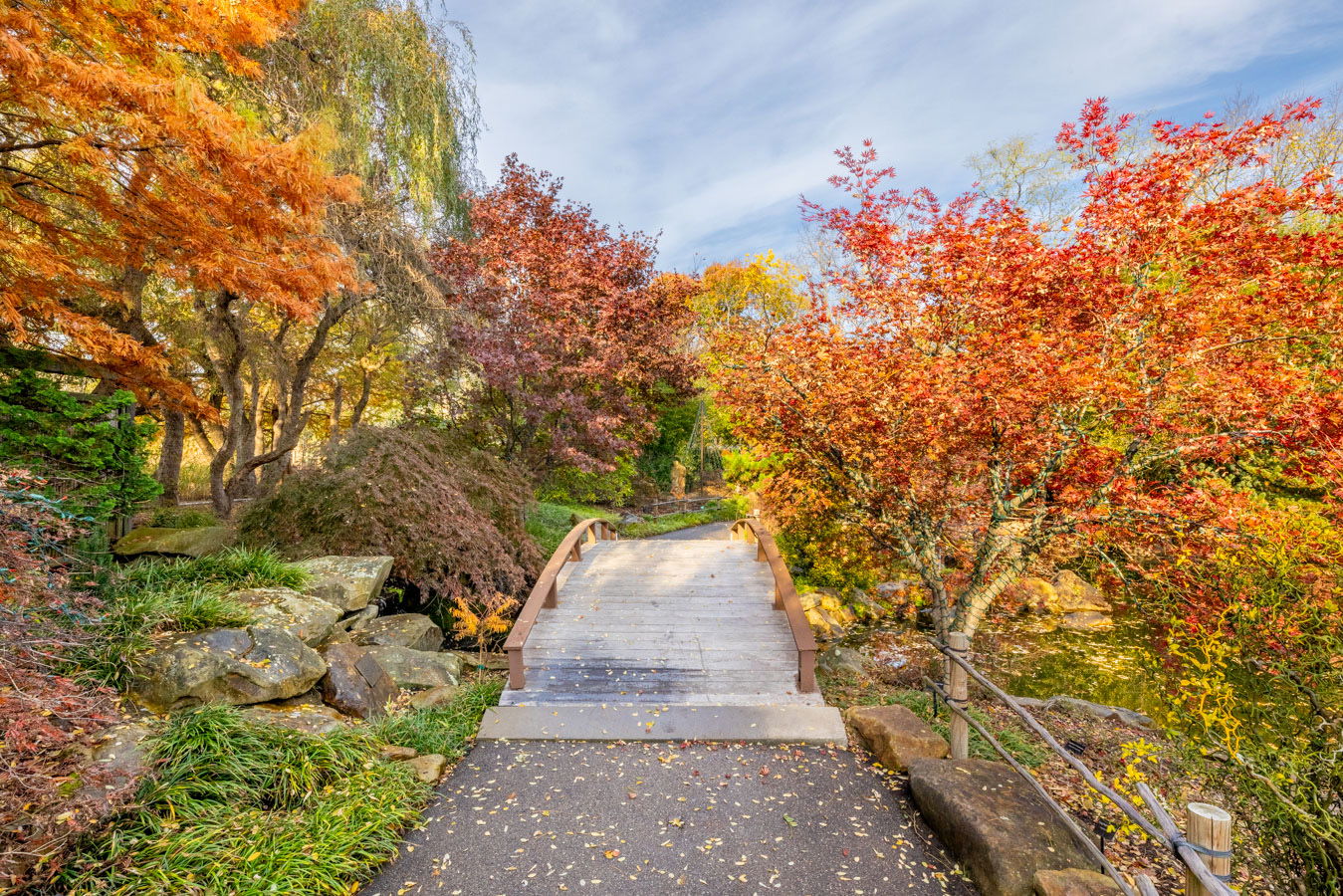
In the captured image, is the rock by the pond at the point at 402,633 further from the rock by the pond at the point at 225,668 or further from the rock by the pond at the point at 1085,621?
the rock by the pond at the point at 1085,621

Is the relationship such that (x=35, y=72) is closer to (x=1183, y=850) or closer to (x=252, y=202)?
(x=252, y=202)

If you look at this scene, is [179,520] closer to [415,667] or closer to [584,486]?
[415,667]

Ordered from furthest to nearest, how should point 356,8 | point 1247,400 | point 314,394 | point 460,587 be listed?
point 314,394 → point 356,8 → point 460,587 → point 1247,400

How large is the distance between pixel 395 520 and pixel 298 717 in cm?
304

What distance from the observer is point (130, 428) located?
5746 mm

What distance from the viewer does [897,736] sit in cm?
431

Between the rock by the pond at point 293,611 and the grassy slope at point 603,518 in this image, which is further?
the grassy slope at point 603,518

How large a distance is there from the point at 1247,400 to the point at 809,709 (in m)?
4.07

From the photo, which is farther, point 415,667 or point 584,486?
point 584,486

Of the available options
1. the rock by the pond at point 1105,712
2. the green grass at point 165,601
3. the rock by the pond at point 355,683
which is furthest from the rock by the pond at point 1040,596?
the green grass at point 165,601

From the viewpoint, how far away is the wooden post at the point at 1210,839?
2.03 metres

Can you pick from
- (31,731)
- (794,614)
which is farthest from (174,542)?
(794,614)

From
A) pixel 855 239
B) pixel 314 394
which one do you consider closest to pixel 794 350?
pixel 855 239

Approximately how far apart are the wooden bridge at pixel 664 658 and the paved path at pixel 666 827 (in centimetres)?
26
